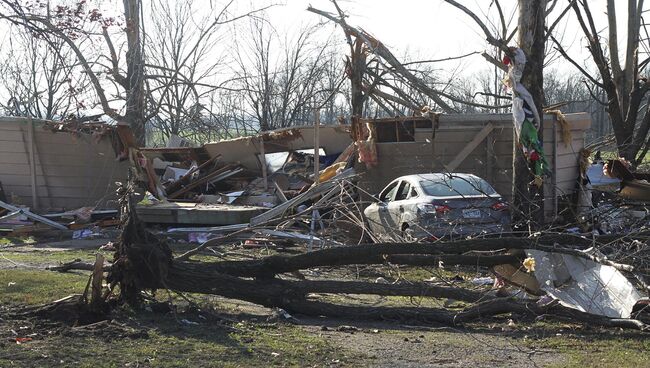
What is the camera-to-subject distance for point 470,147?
1770 centimetres

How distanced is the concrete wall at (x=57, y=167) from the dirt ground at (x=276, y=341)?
1374 cm

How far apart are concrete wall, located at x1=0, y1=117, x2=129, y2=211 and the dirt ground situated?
1374 centimetres

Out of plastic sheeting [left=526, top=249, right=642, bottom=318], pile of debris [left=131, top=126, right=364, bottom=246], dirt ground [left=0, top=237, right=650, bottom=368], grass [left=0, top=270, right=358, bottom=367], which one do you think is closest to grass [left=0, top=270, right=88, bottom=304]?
dirt ground [left=0, top=237, right=650, bottom=368]

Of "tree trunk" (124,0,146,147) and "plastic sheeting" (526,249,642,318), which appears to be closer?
"plastic sheeting" (526,249,642,318)

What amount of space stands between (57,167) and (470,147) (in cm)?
1205

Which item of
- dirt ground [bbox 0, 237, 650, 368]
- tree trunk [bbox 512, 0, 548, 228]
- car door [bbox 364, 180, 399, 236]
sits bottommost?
dirt ground [bbox 0, 237, 650, 368]

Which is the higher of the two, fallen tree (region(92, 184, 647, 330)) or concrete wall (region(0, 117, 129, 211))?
concrete wall (region(0, 117, 129, 211))

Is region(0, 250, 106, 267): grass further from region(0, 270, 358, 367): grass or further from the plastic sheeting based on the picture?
the plastic sheeting

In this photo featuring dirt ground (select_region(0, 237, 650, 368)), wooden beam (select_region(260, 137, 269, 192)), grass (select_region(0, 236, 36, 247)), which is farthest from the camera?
wooden beam (select_region(260, 137, 269, 192))

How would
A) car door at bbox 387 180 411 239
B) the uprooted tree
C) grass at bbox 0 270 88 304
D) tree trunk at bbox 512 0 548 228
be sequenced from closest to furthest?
1. the uprooted tree
2. grass at bbox 0 270 88 304
3. tree trunk at bbox 512 0 548 228
4. car door at bbox 387 180 411 239

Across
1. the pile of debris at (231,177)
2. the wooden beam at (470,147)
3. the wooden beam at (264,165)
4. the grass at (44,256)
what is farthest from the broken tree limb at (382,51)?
the grass at (44,256)

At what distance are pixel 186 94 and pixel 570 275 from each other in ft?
87.2

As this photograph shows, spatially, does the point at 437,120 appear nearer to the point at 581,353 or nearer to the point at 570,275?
the point at 570,275

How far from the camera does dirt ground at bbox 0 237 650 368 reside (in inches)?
264
